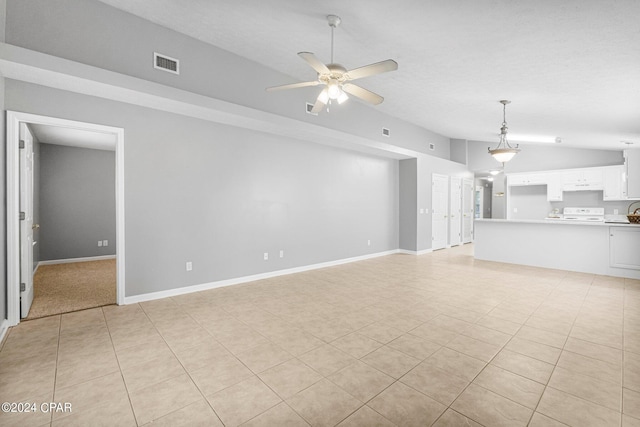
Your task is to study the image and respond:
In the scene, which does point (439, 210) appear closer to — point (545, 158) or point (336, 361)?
point (545, 158)

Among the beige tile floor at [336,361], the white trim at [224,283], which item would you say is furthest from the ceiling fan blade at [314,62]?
the white trim at [224,283]

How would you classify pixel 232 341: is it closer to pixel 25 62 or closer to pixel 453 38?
pixel 25 62

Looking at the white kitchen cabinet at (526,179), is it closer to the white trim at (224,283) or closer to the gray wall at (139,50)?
the white trim at (224,283)

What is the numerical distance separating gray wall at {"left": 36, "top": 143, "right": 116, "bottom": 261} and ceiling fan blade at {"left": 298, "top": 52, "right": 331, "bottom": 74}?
6604 mm

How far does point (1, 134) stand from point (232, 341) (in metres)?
3.16

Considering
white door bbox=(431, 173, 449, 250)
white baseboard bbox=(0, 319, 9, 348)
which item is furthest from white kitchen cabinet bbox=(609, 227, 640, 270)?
white baseboard bbox=(0, 319, 9, 348)

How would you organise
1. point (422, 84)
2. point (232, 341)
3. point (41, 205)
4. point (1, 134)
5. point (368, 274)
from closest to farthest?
point (232, 341) → point (1, 134) → point (422, 84) → point (368, 274) → point (41, 205)

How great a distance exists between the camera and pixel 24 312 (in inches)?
131

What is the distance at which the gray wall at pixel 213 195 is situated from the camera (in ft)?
12.7

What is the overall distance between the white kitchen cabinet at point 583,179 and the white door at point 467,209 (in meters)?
2.45

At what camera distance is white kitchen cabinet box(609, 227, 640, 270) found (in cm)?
517

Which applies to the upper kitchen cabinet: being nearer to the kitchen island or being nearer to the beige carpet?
the kitchen island

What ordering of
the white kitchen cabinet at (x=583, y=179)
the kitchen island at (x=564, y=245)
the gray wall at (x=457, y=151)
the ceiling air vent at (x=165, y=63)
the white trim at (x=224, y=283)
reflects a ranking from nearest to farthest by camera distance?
the ceiling air vent at (x=165, y=63) < the white trim at (x=224, y=283) < the kitchen island at (x=564, y=245) < the white kitchen cabinet at (x=583, y=179) < the gray wall at (x=457, y=151)

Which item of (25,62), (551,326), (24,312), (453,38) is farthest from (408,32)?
(24,312)
